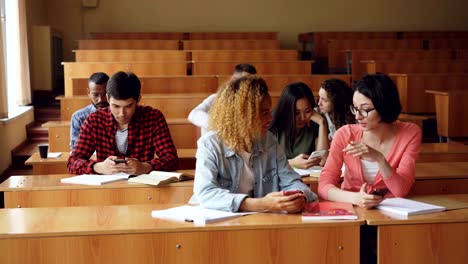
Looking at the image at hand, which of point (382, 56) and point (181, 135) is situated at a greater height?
point (382, 56)

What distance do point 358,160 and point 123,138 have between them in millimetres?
1355

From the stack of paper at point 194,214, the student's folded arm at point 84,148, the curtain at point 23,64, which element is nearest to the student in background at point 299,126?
the student's folded arm at point 84,148

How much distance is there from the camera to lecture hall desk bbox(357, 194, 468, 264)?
2.59 metres

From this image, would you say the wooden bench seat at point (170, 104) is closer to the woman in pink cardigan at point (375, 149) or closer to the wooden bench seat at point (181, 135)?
the wooden bench seat at point (181, 135)

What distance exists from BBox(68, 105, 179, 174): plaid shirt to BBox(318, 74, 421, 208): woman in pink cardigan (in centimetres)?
104

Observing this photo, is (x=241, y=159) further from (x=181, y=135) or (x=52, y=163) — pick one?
(x=181, y=135)

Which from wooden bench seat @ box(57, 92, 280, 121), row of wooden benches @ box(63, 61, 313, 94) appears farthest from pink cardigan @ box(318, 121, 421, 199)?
row of wooden benches @ box(63, 61, 313, 94)

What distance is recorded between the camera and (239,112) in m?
2.71

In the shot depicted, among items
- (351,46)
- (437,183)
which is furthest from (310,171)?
(351,46)

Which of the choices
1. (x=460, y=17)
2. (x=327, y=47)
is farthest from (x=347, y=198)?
(x=460, y=17)

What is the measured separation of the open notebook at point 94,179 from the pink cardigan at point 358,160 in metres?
1.05

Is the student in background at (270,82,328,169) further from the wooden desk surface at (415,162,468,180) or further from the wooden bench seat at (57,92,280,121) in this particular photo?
the wooden bench seat at (57,92,280,121)

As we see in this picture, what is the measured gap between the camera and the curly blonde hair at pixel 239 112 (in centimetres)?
271

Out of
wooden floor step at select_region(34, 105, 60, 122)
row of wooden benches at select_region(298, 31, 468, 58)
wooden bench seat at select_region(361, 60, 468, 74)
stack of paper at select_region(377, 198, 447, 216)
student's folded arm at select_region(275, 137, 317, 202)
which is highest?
row of wooden benches at select_region(298, 31, 468, 58)
